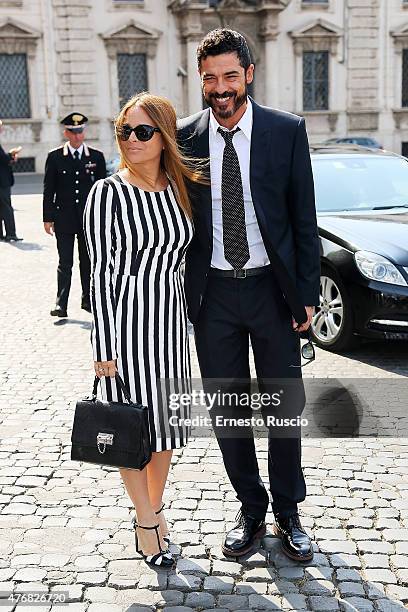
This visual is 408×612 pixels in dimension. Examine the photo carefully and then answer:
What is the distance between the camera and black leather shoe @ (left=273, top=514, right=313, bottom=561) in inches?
132

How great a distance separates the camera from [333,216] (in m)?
6.82

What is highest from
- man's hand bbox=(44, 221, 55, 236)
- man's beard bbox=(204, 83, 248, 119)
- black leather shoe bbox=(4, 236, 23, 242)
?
man's beard bbox=(204, 83, 248, 119)

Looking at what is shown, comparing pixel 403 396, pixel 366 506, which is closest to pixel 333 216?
pixel 403 396

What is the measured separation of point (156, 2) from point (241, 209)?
99.6ft

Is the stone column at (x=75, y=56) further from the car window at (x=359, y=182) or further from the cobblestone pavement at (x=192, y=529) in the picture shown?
the cobblestone pavement at (x=192, y=529)

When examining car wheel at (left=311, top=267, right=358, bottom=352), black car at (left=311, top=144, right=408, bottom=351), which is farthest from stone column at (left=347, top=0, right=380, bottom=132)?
car wheel at (left=311, top=267, right=358, bottom=352)

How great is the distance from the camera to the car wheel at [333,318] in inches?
249

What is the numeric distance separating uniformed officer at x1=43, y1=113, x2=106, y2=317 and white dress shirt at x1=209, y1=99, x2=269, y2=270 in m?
4.99

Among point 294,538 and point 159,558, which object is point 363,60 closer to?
point 294,538

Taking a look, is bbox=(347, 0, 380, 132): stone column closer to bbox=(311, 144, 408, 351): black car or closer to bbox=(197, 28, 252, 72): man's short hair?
bbox=(311, 144, 408, 351): black car

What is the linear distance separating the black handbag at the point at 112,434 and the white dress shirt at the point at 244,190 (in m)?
0.72

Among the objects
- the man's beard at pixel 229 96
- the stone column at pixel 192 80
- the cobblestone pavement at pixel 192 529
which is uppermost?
the stone column at pixel 192 80

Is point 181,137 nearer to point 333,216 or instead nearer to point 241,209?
point 241,209

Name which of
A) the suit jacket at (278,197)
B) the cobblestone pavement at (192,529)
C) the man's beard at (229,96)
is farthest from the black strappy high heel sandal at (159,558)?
the man's beard at (229,96)
